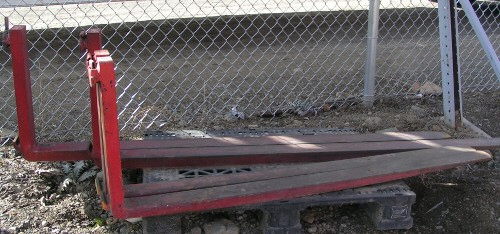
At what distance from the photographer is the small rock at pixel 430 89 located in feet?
16.7

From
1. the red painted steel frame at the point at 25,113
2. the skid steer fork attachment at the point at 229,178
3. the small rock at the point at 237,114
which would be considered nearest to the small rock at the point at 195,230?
the skid steer fork attachment at the point at 229,178

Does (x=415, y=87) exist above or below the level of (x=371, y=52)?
below

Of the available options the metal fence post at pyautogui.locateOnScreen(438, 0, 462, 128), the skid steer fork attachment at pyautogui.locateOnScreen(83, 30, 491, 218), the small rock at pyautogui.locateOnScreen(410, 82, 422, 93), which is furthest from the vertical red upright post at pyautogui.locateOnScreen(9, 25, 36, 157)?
the small rock at pyautogui.locateOnScreen(410, 82, 422, 93)

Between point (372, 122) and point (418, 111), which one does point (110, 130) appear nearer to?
point (372, 122)

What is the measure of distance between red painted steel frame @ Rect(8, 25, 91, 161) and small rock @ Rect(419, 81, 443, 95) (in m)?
2.91

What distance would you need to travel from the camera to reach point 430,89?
513cm

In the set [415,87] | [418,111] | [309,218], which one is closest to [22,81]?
[309,218]

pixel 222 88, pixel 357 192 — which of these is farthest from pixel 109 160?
pixel 222 88

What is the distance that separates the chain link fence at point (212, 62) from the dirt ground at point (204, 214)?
608mm

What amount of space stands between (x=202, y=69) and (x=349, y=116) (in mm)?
1804

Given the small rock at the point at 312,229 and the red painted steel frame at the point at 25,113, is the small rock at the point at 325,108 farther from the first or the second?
the red painted steel frame at the point at 25,113

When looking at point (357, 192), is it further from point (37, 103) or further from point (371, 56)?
point (37, 103)

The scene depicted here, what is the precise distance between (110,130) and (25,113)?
78 cm

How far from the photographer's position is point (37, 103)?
484 centimetres
